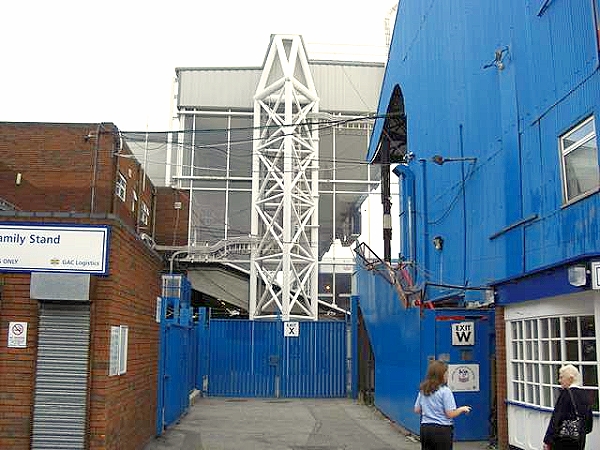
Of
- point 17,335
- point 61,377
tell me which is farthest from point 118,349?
point 17,335

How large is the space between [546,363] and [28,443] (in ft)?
21.9

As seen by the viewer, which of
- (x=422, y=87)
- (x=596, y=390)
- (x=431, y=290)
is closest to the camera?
(x=596, y=390)

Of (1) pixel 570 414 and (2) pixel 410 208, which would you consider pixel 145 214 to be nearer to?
(2) pixel 410 208

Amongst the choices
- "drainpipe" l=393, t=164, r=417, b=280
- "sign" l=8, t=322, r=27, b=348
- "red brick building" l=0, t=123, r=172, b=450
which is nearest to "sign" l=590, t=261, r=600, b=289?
"red brick building" l=0, t=123, r=172, b=450

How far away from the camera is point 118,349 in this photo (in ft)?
30.6

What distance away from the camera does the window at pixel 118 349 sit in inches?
353

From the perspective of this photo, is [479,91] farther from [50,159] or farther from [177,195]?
[177,195]

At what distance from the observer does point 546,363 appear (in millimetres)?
9484

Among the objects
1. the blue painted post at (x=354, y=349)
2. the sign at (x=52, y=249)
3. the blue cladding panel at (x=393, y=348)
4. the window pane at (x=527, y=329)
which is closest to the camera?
the sign at (x=52, y=249)

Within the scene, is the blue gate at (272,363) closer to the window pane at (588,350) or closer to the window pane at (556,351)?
the window pane at (556,351)

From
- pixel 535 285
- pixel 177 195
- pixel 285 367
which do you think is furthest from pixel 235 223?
pixel 535 285

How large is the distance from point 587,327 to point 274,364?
14.5m

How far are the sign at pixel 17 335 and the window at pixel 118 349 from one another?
3.38ft

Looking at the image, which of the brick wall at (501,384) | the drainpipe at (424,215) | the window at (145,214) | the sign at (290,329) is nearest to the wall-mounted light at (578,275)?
the brick wall at (501,384)
